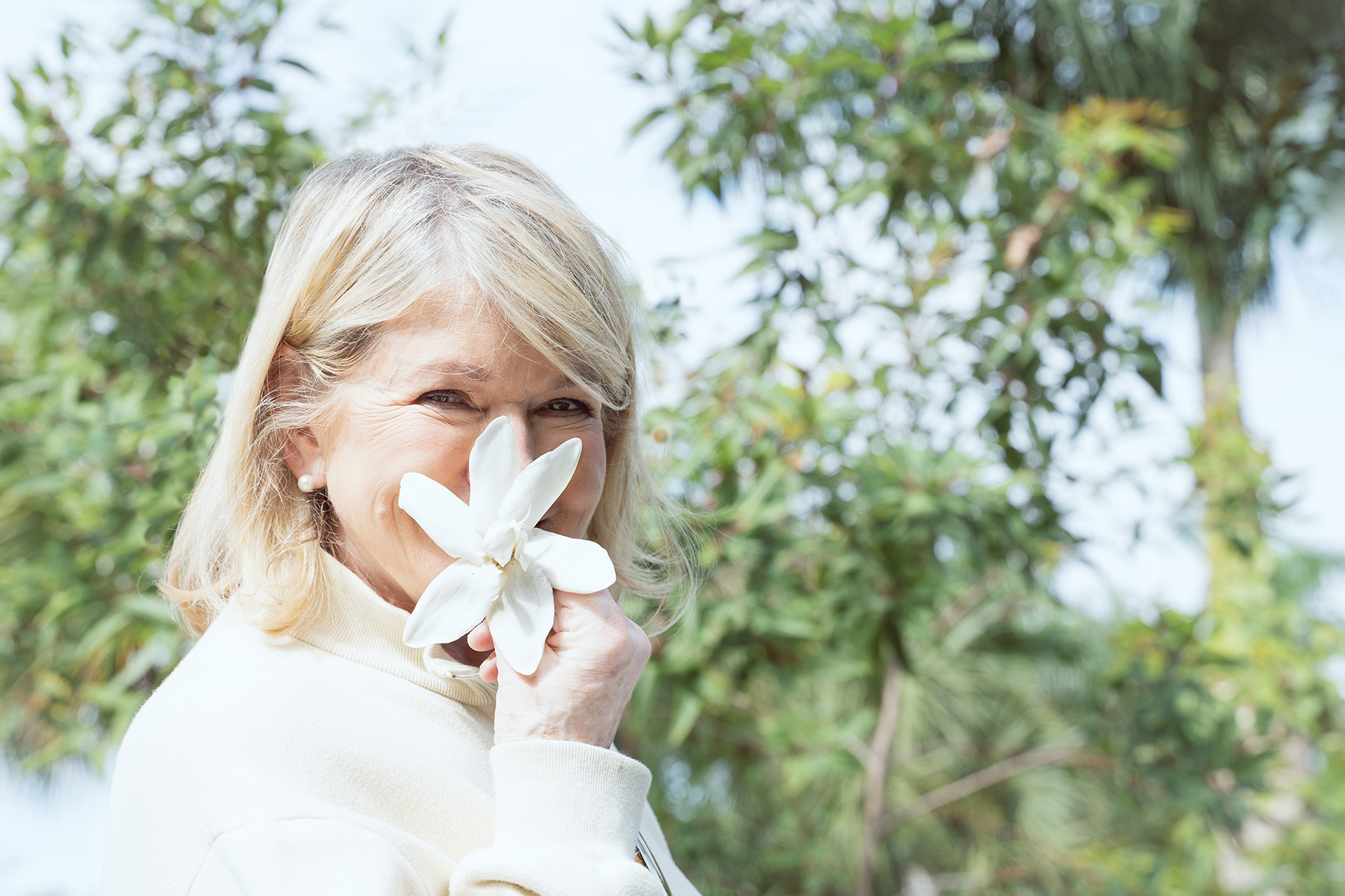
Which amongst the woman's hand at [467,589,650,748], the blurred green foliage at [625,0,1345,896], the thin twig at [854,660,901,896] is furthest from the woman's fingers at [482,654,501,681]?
the thin twig at [854,660,901,896]

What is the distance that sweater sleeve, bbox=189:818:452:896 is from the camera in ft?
2.27

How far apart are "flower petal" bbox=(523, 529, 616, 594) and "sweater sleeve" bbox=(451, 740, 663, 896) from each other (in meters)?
0.13

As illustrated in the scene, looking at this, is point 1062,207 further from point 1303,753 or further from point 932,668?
point 1303,753

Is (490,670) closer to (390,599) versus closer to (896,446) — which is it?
(390,599)

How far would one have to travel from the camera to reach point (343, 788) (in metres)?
0.79

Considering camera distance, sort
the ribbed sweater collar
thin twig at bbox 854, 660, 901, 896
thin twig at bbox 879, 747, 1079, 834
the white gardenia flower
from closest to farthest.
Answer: the white gardenia flower < the ribbed sweater collar < thin twig at bbox 854, 660, 901, 896 < thin twig at bbox 879, 747, 1079, 834

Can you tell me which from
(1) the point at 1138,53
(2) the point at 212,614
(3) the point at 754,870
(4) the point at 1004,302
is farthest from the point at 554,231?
(1) the point at 1138,53

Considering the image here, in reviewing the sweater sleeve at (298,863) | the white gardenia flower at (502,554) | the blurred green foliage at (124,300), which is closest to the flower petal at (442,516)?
the white gardenia flower at (502,554)

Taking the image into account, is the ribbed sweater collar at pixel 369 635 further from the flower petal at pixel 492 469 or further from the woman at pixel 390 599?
the flower petal at pixel 492 469

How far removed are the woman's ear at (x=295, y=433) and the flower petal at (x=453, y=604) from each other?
24cm

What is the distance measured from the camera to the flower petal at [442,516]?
80cm

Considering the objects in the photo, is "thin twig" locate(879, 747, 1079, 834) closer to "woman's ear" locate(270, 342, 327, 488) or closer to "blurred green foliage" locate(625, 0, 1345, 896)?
"blurred green foliage" locate(625, 0, 1345, 896)

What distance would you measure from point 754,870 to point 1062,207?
245 centimetres

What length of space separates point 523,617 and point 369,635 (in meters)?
0.20
